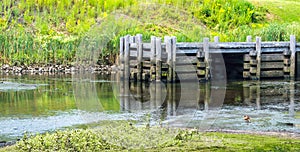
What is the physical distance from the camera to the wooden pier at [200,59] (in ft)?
95.1

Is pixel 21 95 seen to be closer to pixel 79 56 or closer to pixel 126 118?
pixel 126 118

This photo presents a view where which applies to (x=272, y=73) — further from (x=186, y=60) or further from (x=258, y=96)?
(x=258, y=96)

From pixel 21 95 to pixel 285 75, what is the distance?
1223 cm

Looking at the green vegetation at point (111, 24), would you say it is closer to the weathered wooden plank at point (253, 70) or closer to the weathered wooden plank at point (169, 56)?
the weathered wooden plank at point (253, 70)

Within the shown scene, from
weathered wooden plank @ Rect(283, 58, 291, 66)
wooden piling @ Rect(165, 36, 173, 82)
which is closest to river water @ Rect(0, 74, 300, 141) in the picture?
wooden piling @ Rect(165, 36, 173, 82)

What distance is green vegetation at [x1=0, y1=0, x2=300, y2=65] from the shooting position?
3575 centimetres

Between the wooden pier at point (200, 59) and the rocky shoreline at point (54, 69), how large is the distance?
15.9 feet

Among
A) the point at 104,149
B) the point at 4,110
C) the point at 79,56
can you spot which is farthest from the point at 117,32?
the point at 104,149

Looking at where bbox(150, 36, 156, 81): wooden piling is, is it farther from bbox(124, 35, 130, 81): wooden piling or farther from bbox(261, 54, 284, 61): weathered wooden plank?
bbox(261, 54, 284, 61): weathered wooden plank

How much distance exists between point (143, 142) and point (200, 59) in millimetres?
15747

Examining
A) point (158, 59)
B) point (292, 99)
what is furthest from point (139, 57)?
point (292, 99)

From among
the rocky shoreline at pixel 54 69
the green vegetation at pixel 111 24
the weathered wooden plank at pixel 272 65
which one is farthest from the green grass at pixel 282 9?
the rocky shoreline at pixel 54 69

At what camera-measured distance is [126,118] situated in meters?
19.7

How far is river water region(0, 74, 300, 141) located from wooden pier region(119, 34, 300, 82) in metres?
0.81
